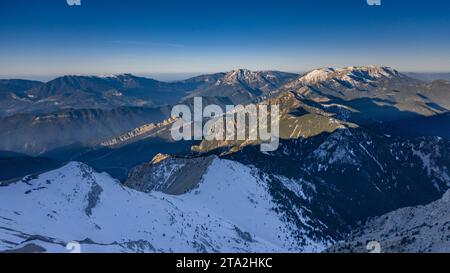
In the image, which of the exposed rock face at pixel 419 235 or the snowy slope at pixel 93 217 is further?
the snowy slope at pixel 93 217

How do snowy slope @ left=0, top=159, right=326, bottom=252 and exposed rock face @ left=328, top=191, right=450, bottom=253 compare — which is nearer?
exposed rock face @ left=328, top=191, right=450, bottom=253

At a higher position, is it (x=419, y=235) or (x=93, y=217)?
(x=419, y=235)

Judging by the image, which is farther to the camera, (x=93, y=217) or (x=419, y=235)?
(x=93, y=217)
